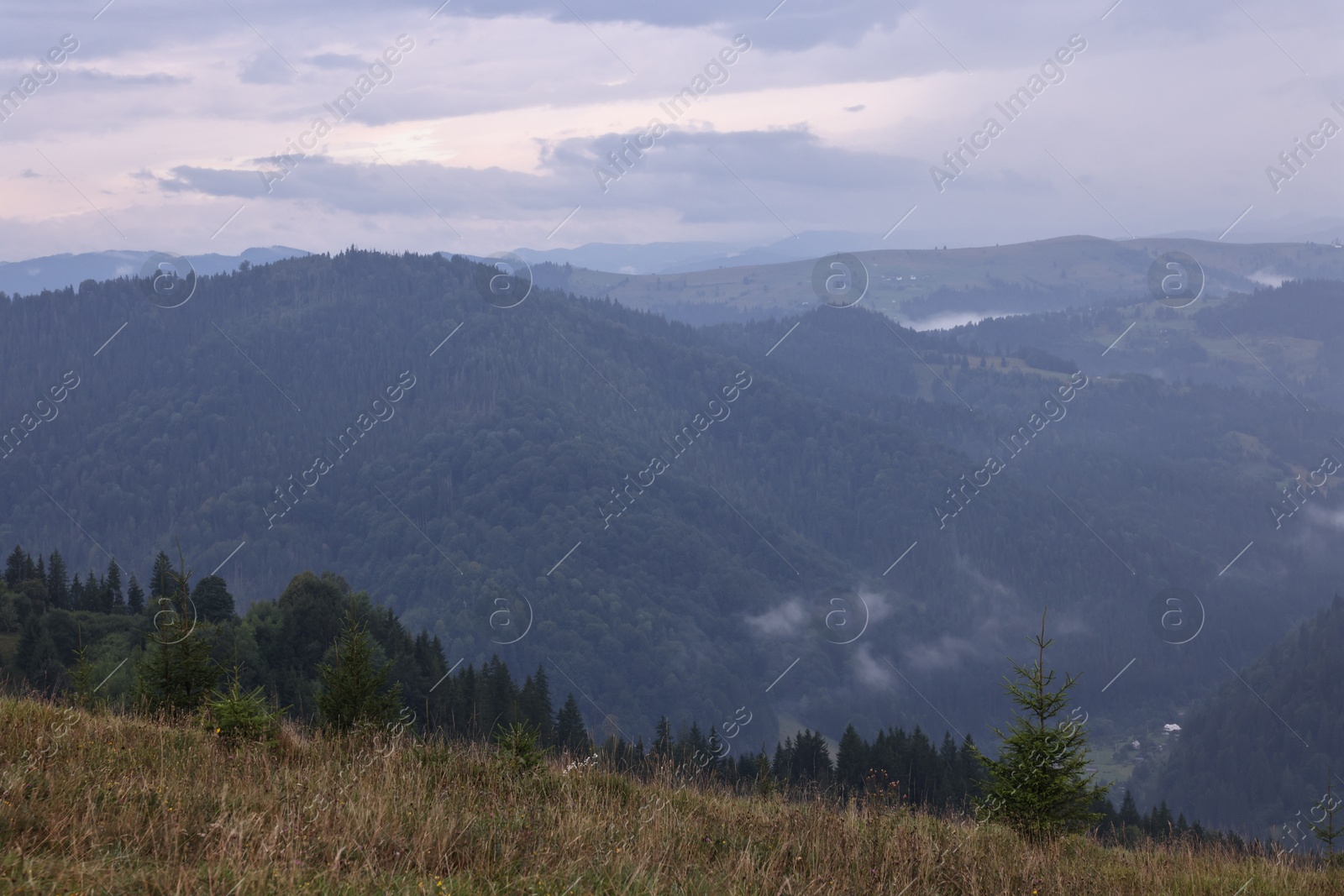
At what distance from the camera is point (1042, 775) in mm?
13742

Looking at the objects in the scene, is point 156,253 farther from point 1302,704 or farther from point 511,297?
point 1302,704

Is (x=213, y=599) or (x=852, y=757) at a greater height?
(x=213, y=599)

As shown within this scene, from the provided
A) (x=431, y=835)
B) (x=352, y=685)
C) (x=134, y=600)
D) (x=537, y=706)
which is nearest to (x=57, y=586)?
(x=134, y=600)

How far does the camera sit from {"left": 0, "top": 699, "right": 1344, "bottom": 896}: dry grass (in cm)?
616

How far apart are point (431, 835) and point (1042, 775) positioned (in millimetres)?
10118

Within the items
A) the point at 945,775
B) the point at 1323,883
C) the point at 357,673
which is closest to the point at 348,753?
the point at 357,673

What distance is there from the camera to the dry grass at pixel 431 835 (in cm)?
616

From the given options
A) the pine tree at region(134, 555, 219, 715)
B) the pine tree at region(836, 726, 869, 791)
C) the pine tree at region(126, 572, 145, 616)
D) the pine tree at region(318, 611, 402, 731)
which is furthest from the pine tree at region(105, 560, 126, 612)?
the pine tree at region(318, 611, 402, 731)

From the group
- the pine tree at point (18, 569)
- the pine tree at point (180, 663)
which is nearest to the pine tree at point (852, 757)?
the pine tree at point (180, 663)

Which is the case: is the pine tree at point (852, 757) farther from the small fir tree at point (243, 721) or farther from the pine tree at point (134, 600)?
the small fir tree at point (243, 721)

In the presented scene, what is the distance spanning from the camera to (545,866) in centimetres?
684

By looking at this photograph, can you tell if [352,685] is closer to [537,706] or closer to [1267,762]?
[537,706]

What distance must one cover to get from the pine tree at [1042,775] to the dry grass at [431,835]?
Answer: 2551mm

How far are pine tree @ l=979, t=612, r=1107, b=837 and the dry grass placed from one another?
2.55m
